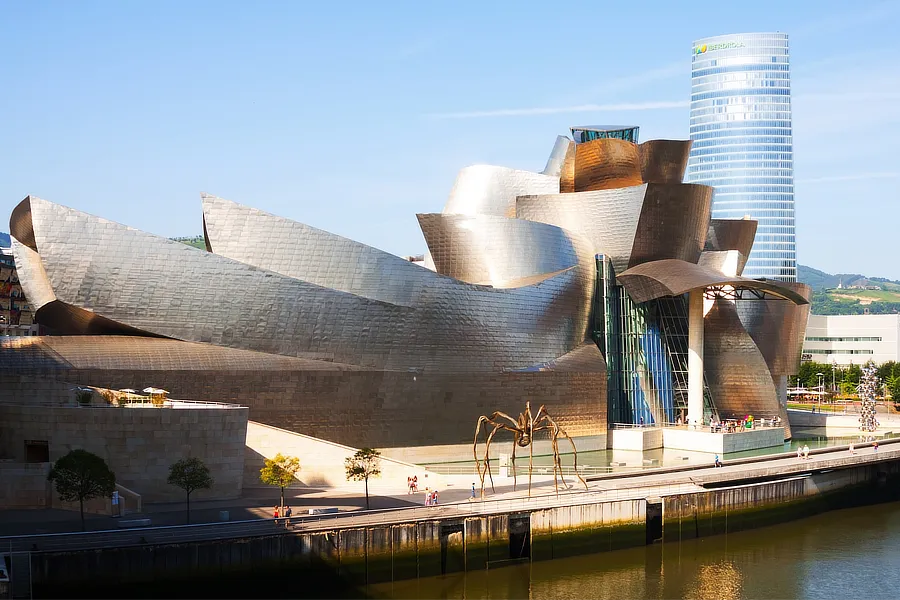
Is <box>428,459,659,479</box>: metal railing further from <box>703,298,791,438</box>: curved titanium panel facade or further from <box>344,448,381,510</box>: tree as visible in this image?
<box>703,298,791,438</box>: curved titanium panel facade

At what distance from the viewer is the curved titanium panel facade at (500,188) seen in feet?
178

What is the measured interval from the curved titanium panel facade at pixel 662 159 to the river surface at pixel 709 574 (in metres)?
23.4

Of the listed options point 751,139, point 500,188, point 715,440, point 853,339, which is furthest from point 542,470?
point 751,139

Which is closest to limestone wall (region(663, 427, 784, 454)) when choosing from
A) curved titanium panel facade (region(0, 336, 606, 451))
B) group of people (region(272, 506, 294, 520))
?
curved titanium panel facade (region(0, 336, 606, 451))

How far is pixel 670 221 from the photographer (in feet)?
161

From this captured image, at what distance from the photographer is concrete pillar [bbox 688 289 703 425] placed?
159ft

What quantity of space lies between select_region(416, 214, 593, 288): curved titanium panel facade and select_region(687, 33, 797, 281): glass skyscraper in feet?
339

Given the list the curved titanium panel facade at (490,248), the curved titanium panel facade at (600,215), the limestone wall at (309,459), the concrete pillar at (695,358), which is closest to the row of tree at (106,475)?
the limestone wall at (309,459)

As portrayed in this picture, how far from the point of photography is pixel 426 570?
85.8 feet

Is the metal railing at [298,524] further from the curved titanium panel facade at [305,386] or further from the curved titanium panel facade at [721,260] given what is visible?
the curved titanium panel facade at [721,260]

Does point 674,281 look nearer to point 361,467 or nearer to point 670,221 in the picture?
point 670,221

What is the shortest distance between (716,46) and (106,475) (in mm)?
144894

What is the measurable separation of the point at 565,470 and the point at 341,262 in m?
11.2

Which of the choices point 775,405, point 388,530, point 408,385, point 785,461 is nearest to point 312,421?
point 408,385
